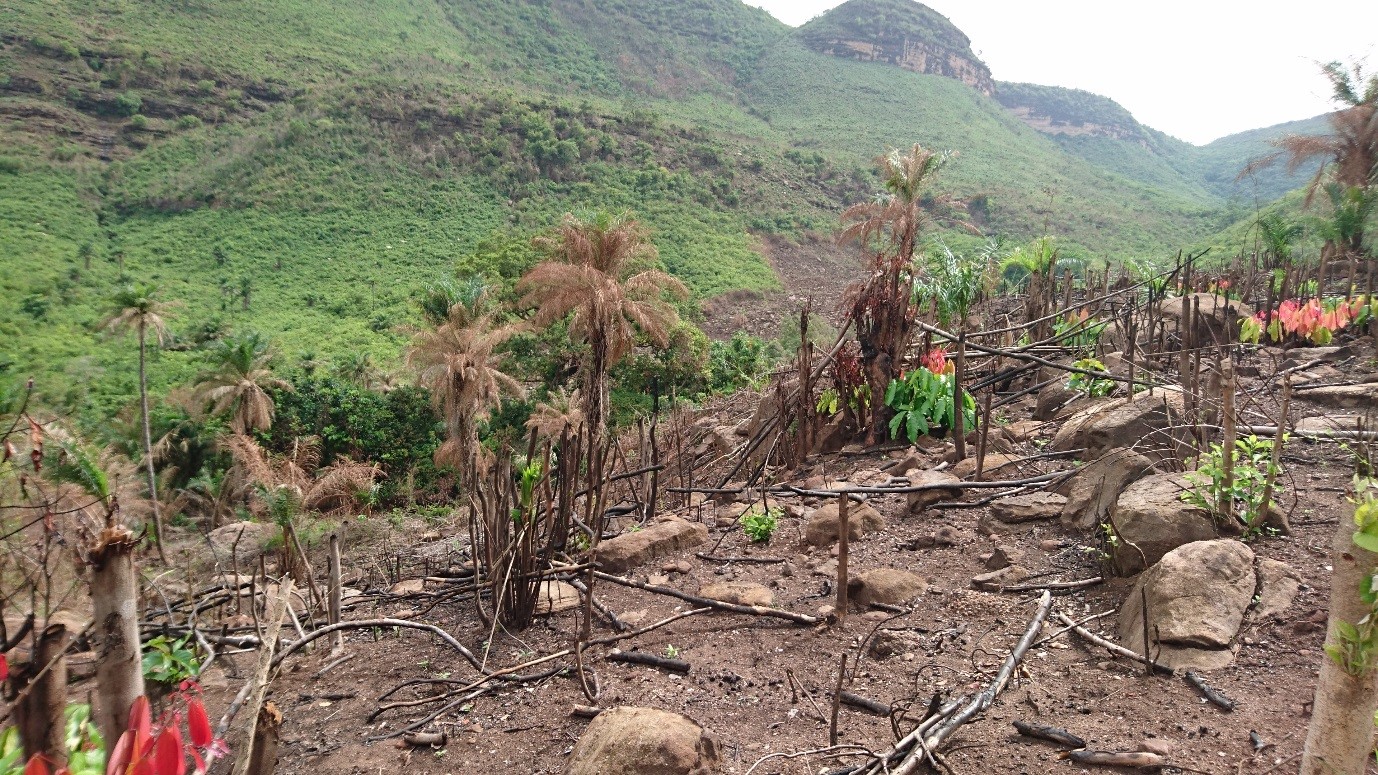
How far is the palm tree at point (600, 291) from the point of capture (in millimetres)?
13516

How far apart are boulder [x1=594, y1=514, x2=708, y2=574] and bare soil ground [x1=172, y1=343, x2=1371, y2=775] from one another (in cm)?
16

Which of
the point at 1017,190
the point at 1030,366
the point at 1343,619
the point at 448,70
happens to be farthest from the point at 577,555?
the point at 448,70

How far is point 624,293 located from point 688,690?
11.1 metres

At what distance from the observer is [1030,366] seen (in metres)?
8.22

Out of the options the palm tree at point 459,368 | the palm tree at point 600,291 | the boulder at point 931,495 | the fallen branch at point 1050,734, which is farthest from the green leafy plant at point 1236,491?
the palm tree at point 459,368

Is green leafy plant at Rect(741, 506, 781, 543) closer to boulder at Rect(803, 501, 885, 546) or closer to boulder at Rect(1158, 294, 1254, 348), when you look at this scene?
boulder at Rect(803, 501, 885, 546)

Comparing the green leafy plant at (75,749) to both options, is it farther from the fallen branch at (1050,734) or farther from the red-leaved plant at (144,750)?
the fallen branch at (1050,734)

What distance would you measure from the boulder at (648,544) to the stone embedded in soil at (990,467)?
2094 millimetres

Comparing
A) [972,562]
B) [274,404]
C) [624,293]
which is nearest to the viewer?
[972,562]

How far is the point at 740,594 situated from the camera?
166 inches

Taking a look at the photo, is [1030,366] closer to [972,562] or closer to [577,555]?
[972,562]

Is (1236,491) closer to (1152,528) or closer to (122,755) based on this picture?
(1152,528)

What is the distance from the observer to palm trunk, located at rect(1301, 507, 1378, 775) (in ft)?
4.97

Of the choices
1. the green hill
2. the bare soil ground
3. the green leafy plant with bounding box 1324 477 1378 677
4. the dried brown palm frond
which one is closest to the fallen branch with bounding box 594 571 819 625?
the bare soil ground
